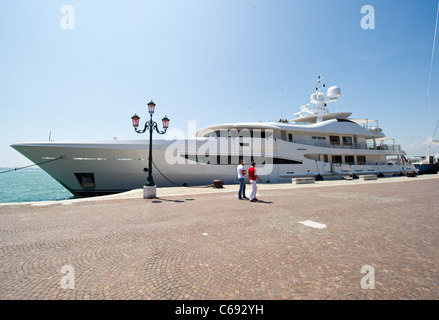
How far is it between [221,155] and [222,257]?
42.3 feet

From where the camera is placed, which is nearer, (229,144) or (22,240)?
(22,240)

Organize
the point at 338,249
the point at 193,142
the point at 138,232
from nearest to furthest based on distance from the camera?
the point at 338,249 < the point at 138,232 < the point at 193,142

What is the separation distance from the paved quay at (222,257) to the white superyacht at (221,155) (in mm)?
7967

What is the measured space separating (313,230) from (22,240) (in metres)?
6.20

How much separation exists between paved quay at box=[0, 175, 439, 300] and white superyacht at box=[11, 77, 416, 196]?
797 cm

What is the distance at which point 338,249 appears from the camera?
334cm

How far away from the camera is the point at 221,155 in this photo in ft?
51.9

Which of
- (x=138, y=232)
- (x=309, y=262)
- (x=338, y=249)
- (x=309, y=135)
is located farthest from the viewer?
(x=309, y=135)

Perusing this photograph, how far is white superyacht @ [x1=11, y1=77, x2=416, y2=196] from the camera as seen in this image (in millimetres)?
12672

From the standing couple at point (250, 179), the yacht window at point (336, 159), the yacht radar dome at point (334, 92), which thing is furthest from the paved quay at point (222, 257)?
the yacht radar dome at point (334, 92)

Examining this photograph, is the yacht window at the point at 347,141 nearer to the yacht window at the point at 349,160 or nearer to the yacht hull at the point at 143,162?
the yacht window at the point at 349,160
